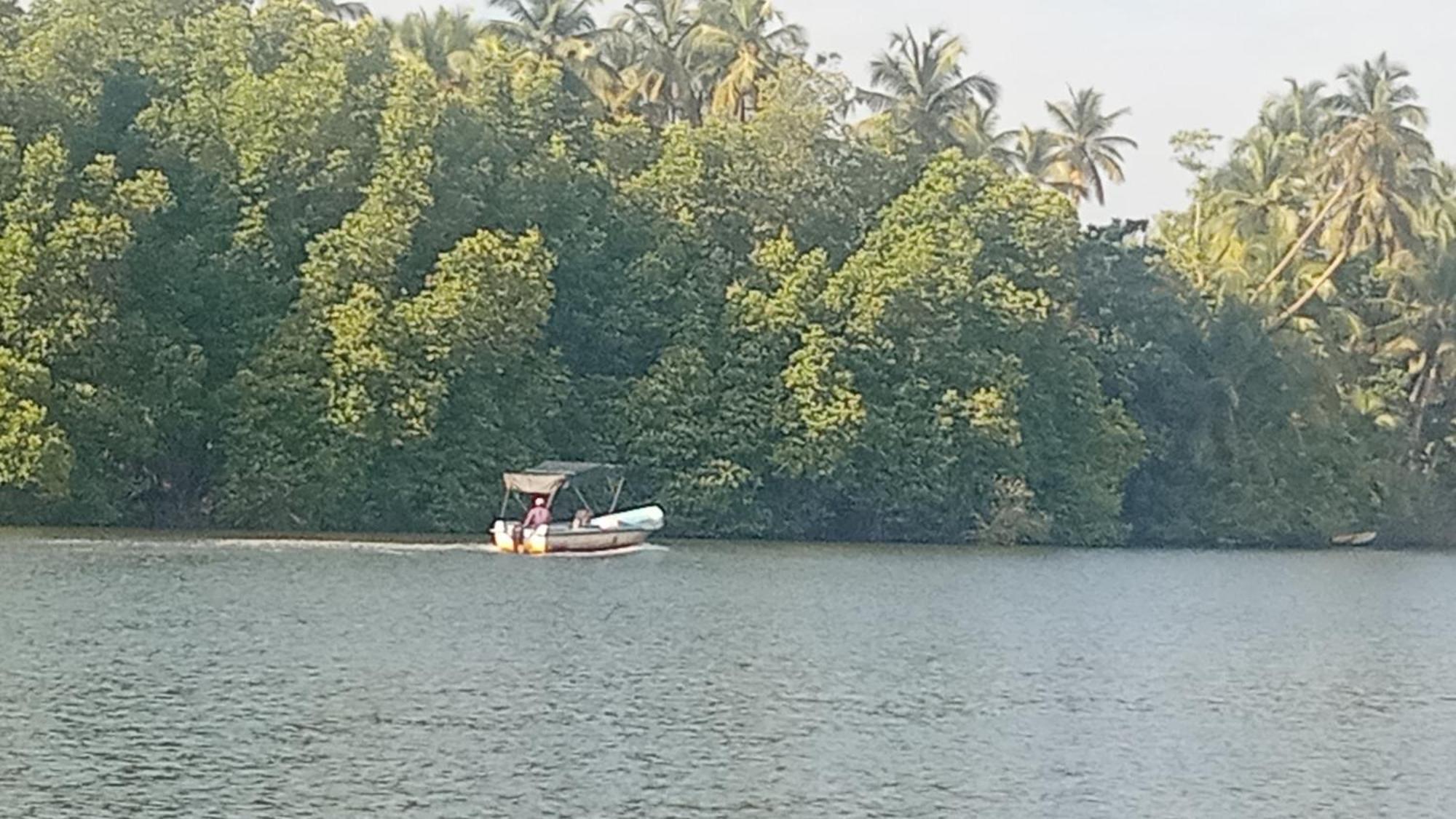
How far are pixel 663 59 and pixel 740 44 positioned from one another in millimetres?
2607

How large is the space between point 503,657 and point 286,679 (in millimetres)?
4158

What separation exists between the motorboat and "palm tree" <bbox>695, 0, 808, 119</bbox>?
18043 mm

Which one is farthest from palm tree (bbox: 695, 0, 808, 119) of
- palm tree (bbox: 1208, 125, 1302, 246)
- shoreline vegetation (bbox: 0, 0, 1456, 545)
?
palm tree (bbox: 1208, 125, 1302, 246)

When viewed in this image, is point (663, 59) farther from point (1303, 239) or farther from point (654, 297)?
point (1303, 239)

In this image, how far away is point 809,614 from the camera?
40.8 m

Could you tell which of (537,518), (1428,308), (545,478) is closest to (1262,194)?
(1428,308)

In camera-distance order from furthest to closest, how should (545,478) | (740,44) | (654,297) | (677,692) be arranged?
(740,44) < (654,297) < (545,478) < (677,692)

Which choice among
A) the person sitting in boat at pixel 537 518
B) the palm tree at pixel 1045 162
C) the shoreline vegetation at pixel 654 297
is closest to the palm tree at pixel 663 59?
the shoreline vegetation at pixel 654 297

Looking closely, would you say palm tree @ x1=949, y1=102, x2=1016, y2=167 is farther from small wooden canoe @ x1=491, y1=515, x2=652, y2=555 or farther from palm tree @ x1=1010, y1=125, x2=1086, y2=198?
small wooden canoe @ x1=491, y1=515, x2=652, y2=555

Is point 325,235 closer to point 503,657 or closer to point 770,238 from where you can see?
point 770,238

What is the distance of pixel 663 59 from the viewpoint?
73062mm

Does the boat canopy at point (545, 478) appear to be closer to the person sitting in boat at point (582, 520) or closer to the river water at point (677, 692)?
the person sitting in boat at point (582, 520)

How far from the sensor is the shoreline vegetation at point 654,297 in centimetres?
5541

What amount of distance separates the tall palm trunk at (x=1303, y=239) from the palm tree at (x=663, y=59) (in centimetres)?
1903
